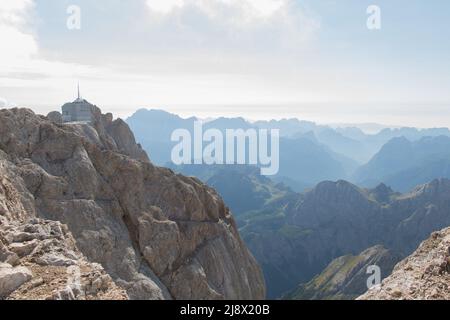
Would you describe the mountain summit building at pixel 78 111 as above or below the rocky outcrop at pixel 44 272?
above

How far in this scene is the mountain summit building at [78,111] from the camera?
121m

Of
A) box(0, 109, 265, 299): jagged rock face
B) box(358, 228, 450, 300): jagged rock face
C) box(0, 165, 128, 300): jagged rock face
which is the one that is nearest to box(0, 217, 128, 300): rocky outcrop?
box(0, 165, 128, 300): jagged rock face

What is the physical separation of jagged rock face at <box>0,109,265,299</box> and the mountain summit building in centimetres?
2920

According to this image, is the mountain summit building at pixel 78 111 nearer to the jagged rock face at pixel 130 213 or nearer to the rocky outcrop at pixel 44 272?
the jagged rock face at pixel 130 213

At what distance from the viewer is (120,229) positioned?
6919cm

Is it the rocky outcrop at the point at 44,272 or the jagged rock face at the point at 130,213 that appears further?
the jagged rock face at the point at 130,213

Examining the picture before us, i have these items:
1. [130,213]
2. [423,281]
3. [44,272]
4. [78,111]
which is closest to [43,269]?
[44,272]

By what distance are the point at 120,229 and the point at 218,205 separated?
94.2 feet

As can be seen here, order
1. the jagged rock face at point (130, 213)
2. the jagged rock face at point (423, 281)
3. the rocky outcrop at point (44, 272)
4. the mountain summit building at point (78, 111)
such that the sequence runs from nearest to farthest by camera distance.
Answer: the rocky outcrop at point (44, 272) → the jagged rock face at point (423, 281) → the jagged rock face at point (130, 213) → the mountain summit building at point (78, 111)

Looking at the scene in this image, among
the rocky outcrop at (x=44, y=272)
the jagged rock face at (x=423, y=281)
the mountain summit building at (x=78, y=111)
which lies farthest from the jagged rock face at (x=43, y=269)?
the mountain summit building at (x=78, y=111)

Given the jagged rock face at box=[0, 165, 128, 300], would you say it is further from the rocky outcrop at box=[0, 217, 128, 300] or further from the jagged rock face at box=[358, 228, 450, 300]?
the jagged rock face at box=[358, 228, 450, 300]

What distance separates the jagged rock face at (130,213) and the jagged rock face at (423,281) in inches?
1651
